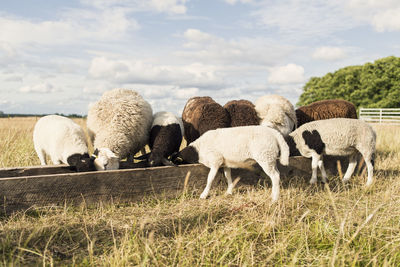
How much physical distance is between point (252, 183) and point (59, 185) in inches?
112

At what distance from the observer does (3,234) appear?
316 cm

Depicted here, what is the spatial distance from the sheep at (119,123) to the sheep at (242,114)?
163 centimetres

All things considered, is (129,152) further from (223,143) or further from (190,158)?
(223,143)

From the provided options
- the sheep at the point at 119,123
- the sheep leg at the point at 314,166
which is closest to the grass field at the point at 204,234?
the sheep leg at the point at 314,166

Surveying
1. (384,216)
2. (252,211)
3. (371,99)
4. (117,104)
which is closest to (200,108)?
(117,104)

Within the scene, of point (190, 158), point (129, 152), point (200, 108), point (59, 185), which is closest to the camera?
point (59, 185)

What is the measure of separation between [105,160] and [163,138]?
1.12 metres

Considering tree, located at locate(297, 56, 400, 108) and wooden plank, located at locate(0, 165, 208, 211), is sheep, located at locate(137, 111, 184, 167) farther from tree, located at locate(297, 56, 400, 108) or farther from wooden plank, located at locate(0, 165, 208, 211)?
tree, located at locate(297, 56, 400, 108)

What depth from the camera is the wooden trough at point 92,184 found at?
12.3ft

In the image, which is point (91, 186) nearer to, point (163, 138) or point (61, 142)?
point (163, 138)

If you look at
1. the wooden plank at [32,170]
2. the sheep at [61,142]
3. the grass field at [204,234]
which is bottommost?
the grass field at [204,234]

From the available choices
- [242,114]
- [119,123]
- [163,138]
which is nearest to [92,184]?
[163,138]

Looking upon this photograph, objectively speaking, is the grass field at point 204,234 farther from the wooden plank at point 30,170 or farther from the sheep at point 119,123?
the sheep at point 119,123

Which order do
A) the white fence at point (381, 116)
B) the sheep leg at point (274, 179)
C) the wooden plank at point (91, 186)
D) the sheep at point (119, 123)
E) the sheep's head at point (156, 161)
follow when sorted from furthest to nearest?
the white fence at point (381, 116)
the sheep at point (119, 123)
the sheep's head at point (156, 161)
the sheep leg at point (274, 179)
the wooden plank at point (91, 186)
